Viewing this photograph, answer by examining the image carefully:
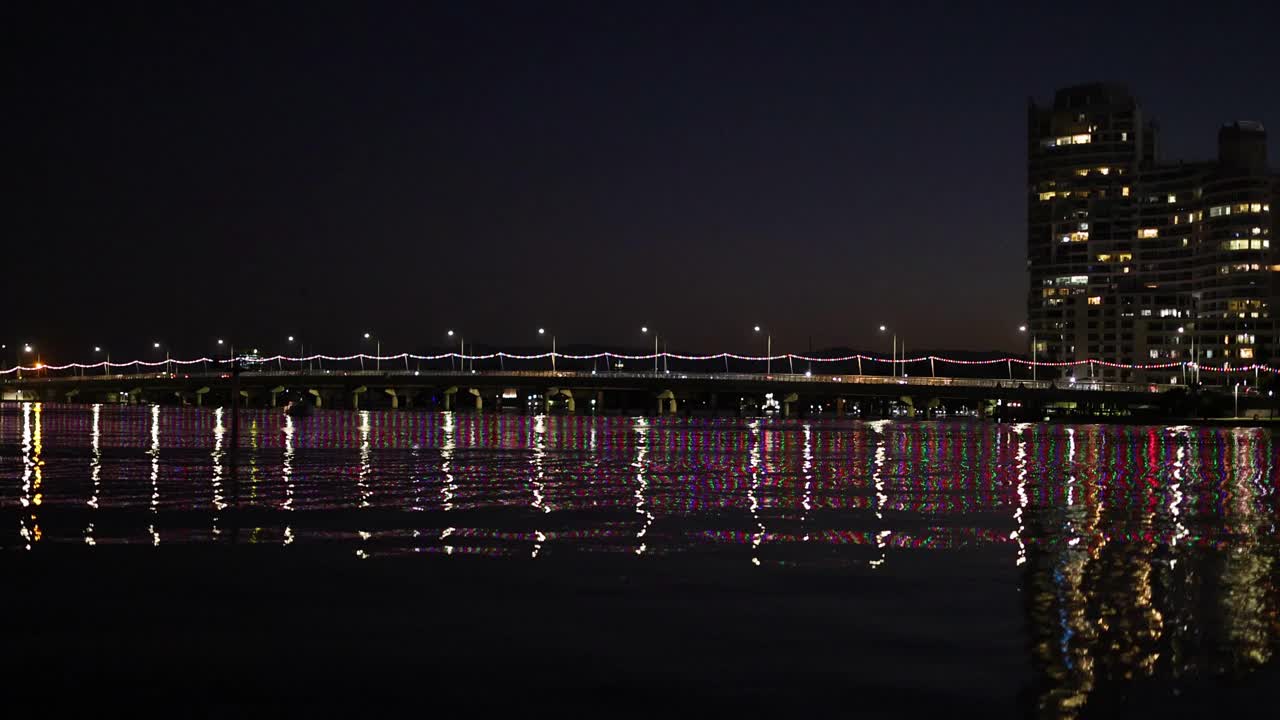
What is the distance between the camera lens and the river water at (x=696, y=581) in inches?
414

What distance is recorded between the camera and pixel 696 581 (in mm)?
14914

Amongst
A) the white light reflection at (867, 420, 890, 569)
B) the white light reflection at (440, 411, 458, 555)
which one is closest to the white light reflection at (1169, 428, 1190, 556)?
the white light reflection at (867, 420, 890, 569)

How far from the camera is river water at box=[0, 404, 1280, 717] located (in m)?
10.5

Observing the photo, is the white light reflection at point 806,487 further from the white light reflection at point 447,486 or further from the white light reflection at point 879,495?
the white light reflection at point 447,486

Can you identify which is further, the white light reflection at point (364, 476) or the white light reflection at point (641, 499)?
the white light reflection at point (364, 476)

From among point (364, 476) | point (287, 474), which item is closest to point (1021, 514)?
point (364, 476)

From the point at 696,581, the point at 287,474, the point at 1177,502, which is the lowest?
the point at 1177,502

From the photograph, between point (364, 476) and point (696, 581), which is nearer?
point (696, 581)

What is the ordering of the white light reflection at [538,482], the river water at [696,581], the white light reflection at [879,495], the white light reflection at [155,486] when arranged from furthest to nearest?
the white light reflection at [155,486], the white light reflection at [538,482], the white light reflection at [879,495], the river water at [696,581]

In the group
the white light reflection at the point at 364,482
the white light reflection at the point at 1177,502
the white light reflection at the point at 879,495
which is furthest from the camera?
the white light reflection at the point at 1177,502

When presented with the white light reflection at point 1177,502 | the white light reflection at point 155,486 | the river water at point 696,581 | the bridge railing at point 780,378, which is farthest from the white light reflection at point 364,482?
the bridge railing at point 780,378

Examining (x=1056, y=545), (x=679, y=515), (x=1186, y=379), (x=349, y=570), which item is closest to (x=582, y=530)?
(x=679, y=515)

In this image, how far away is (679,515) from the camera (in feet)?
74.0

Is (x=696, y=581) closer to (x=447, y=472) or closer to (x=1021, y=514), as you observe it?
(x=1021, y=514)
